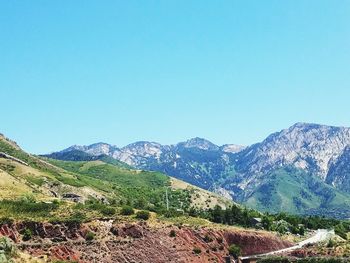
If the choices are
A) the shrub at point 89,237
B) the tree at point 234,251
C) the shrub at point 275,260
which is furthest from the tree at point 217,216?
the shrub at point 89,237

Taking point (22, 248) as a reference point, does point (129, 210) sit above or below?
above

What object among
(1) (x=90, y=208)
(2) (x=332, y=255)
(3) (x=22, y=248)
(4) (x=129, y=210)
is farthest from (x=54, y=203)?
(2) (x=332, y=255)

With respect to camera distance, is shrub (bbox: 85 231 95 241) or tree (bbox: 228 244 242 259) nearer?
shrub (bbox: 85 231 95 241)

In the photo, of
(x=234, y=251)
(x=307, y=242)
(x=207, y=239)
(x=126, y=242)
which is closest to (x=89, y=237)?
(x=126, y=242)

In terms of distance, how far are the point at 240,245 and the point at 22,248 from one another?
57.4m

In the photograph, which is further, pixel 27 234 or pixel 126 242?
pixel 126 242

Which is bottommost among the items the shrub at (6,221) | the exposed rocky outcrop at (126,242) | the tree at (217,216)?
the exposed rocky outcrop at (126,242)

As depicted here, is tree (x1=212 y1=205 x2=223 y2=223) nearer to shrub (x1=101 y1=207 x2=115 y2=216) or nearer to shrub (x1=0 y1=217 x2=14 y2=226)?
shrub (x1=101 y1=207 x2=115 y2=216)

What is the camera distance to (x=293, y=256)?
13050 cm

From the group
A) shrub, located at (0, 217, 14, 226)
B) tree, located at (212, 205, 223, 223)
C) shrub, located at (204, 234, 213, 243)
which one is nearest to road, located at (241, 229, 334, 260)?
shrub, located at (204, 234, 213, 243)

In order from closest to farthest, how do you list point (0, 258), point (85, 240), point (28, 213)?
point (0, 258), point (85, 240), point (28, 213)

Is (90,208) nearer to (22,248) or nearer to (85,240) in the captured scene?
(85,240)

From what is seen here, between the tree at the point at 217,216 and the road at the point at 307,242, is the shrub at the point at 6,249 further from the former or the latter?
the tree at the point at 217,216

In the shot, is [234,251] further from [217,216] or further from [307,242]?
[217,216]
